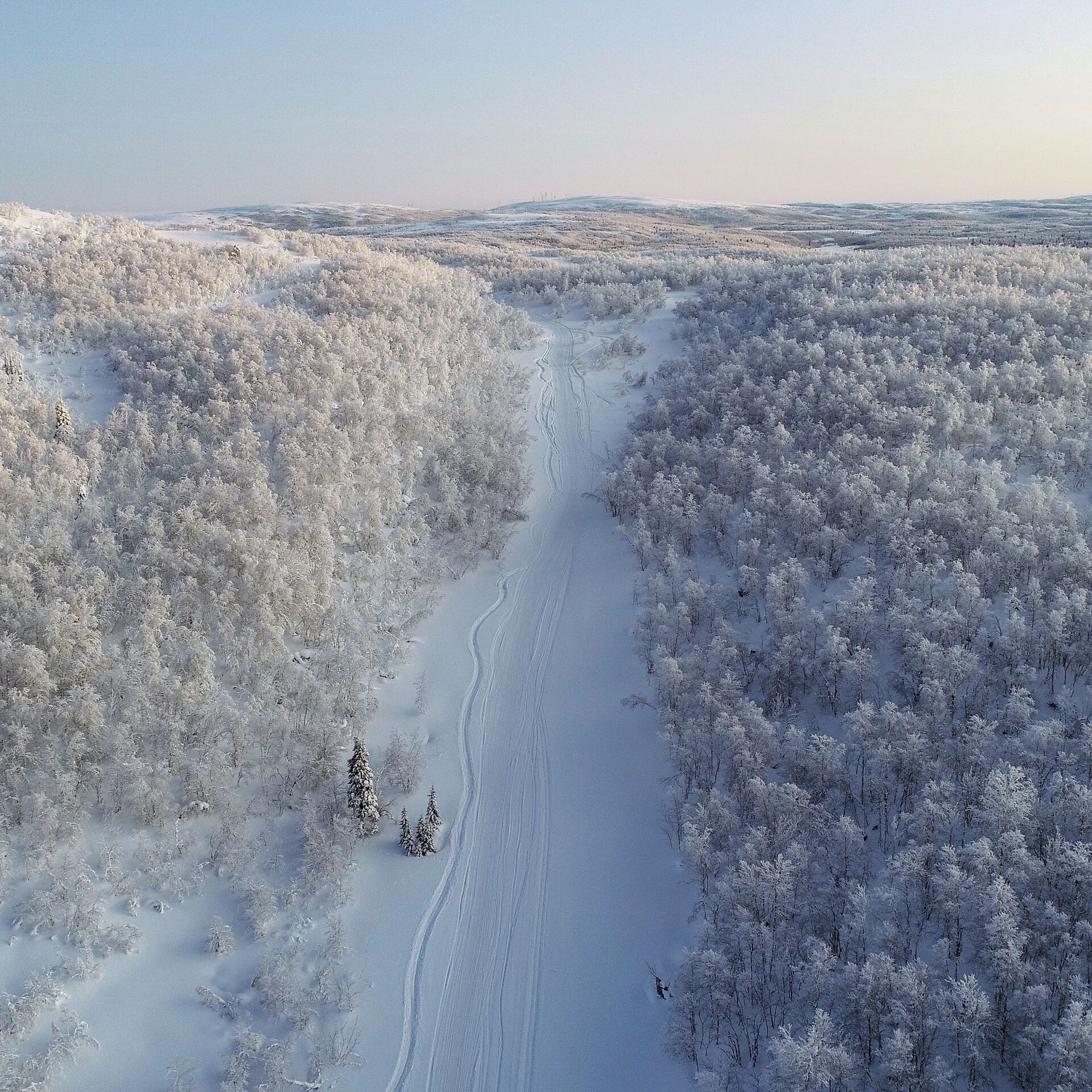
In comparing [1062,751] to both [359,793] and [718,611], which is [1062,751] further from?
[359,793]

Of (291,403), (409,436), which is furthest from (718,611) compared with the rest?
(291,403)

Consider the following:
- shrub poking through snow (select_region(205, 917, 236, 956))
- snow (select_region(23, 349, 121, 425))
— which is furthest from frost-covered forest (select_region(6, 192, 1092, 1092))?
snow (select_region(23, 349, 121, 425))

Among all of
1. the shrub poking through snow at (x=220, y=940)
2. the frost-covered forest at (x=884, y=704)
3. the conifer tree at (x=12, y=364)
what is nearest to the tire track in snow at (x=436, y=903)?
the shrub poking through snow at (x=220, y=940)

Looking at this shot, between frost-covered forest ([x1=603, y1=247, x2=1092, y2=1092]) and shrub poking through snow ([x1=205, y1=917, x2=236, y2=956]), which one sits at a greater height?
frost-covered forest ([x1=603, y1=247, x2=1092, y2=1092])

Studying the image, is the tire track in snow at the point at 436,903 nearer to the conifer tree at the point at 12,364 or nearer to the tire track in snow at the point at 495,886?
the tire track in snow at the point at 495,886

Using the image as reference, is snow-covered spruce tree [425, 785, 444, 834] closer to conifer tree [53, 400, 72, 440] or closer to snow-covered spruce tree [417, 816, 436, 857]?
snow-covered spruce tree [417, 816, 436, 857]

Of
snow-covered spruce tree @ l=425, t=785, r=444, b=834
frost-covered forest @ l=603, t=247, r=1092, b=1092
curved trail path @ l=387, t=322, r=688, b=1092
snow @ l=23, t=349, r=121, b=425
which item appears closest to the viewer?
frost-covered forest @ l=603, t=247, r=1092, b=1092
